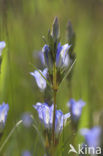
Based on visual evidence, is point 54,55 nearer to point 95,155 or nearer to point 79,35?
point 95,155

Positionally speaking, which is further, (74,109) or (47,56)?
(74,109)

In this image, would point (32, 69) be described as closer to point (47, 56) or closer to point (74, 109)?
point (74, 109)

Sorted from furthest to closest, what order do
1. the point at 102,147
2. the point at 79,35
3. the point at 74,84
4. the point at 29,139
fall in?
the point at 79,35 < the point at 74,84 < the point at 29,139 < the point at 102,147

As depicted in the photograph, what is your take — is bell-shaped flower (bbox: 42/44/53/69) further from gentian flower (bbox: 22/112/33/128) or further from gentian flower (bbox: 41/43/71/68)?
gentian flower (bbox: 22/112/33/128)

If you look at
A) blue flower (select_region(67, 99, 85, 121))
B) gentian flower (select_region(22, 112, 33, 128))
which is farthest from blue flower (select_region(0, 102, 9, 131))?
gentian flower (select_region(22, 112, 33, 128))

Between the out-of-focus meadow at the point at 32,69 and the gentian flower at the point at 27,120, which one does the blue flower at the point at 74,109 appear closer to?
the out-of-focus meadow at the point at 32,69

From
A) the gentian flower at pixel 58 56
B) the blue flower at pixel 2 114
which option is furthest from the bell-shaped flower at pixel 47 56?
the blue flower at pixel 2 114

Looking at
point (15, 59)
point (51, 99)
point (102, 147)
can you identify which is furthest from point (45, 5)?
A: point (102, 147)

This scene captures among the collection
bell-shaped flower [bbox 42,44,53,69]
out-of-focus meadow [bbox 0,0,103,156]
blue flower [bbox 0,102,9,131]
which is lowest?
blue flower [bbox 0,102,9,131]

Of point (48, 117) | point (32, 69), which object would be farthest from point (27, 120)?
point (48, 117)
